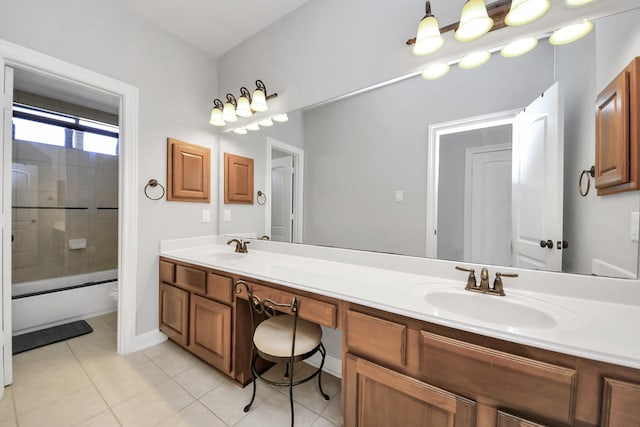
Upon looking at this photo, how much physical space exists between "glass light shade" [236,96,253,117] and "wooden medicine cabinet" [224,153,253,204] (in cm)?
42

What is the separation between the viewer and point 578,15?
3.34 feet

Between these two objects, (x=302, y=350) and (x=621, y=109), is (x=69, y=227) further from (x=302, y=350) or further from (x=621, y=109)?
(x=621, y=109)

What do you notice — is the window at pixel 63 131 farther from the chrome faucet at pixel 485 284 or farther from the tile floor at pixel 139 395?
the chrome faucet at pixel 485 284

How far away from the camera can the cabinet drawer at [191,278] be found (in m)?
1.69

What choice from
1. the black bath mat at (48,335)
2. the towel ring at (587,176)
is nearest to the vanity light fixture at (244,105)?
the towel ring at (587,176)

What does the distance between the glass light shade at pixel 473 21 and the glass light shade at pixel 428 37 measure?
9 cm

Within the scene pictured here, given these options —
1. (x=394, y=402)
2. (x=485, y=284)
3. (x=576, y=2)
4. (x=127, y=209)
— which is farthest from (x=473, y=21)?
(x=127, y=209)

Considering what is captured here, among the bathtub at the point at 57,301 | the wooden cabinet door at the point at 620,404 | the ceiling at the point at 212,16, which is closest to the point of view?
the wooden cabinet door at the point at 620,404

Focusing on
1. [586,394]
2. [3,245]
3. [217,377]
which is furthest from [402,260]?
[3,245]

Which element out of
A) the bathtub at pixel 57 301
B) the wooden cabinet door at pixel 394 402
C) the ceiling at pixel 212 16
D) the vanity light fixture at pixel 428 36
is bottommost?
the bathtub at pixel 57 301

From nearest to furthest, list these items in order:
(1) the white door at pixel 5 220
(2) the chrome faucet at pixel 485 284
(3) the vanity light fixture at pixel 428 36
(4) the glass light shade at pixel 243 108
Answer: (2) the chrome faucet at pixel 485 284, (3) the vanity light fixture at pixel 428 36, (1) the white door at pixel 5 220, (4) the glass light shade at pixel 243 108

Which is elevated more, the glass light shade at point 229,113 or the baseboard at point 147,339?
the glass light shade at point 229,113

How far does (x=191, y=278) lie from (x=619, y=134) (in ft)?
7.93

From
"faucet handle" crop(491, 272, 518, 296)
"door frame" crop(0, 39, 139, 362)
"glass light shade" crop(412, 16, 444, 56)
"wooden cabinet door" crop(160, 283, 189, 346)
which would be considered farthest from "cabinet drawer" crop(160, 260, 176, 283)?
"glass light shade" crop(412, 16, 444, 56)
